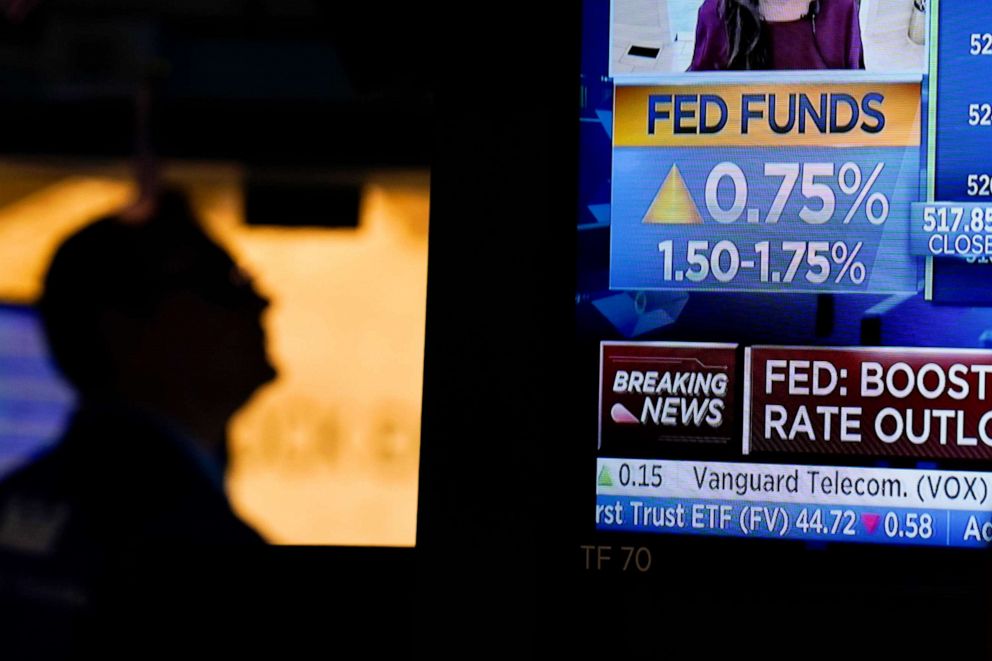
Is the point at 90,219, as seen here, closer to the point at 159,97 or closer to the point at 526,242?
the point at 159,97

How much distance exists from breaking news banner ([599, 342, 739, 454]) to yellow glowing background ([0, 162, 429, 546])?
2353mm

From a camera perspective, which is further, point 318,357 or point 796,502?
point 318,357

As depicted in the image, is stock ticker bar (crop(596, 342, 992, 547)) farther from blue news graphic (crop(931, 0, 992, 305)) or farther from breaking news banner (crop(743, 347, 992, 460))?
blue news graphic (crop(931, 0, 992, 305))

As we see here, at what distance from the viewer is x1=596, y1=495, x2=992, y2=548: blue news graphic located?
8.06 ft

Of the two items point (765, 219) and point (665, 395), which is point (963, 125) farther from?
point (665, 395)

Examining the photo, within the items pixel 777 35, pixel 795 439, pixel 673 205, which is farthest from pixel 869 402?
pixel 777 35

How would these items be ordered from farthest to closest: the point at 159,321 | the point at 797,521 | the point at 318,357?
the point at 318,357 → the point at 159,321 → the point at 797,521

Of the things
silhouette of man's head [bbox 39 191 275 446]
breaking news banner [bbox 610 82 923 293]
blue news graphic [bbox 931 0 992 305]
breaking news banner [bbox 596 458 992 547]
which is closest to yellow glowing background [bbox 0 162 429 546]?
silhouette of man's head [bbox 39 191 275 446]

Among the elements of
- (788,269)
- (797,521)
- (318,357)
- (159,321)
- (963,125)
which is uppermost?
(963,125)

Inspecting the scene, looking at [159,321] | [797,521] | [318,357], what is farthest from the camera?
[318,357]

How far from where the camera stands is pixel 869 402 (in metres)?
2.49

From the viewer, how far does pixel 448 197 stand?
2.65 metres

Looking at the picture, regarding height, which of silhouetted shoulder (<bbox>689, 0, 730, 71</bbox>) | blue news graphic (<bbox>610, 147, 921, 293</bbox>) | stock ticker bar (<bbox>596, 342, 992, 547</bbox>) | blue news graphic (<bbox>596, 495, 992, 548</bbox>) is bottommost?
blue news graphic (<bbox>596, 495, 992, 548</bbox>)

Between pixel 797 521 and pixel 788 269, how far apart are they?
0.56 meters
